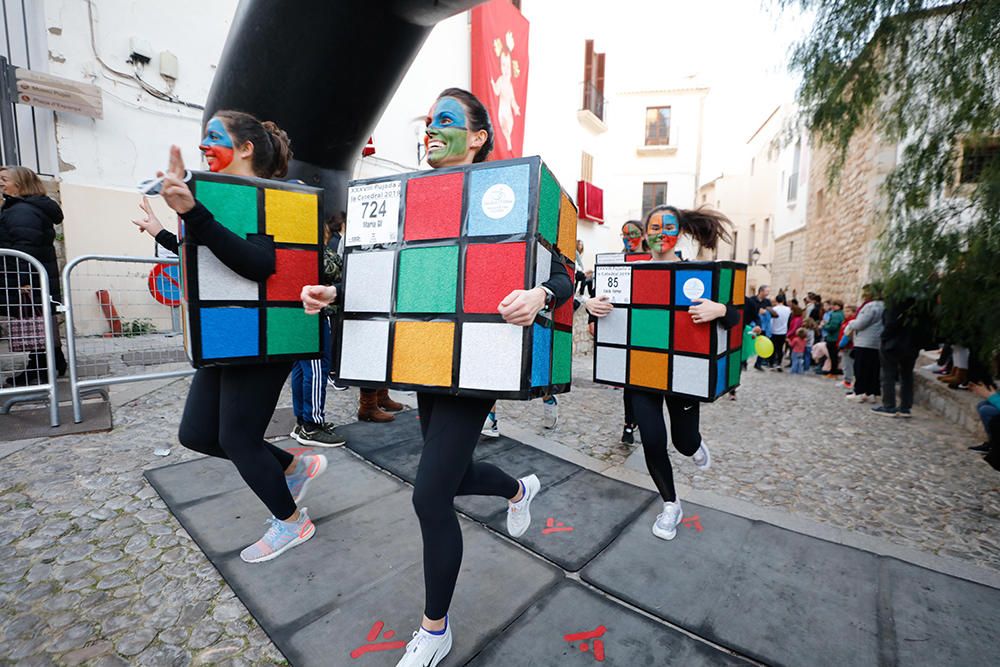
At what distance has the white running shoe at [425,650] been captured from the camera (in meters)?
1.49

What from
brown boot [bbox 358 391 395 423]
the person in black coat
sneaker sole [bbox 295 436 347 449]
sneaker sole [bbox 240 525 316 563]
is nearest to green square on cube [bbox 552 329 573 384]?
sneaker sole [bbox 240 525 316 563]

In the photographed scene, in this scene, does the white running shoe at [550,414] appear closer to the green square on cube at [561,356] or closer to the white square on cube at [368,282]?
the green square on cube at [561,356]

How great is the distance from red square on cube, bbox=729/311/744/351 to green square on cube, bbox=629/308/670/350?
36 centimetres

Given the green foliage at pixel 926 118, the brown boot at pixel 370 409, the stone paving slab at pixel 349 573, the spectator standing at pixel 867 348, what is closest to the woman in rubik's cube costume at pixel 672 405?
the stone paving slab at pixel 349 573

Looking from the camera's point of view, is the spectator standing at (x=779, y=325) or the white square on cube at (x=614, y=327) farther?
the spectator standing at (x=779, y=325)

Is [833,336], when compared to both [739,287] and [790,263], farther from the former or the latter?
[790,263]

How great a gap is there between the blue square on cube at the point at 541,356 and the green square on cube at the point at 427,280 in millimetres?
270

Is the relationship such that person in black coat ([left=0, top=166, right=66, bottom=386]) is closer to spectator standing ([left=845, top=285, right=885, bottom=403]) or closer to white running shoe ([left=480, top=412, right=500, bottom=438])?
white running shoe ([left=480, top=412, right=500, bottom=438])

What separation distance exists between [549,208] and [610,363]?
1368 millimetres

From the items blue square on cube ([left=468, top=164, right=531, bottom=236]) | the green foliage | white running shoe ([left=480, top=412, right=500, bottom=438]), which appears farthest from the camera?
white running shoe ([left=480, top=412, right=500, bottom=438])

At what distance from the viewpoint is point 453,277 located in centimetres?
148

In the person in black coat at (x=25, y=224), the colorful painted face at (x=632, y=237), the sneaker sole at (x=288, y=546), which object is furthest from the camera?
the colorful painted face at (x=632, y=237)

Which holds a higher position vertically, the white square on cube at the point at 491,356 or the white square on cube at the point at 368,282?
the white square on cube at the point at 368,282

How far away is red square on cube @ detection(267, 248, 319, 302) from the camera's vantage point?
1954mm
